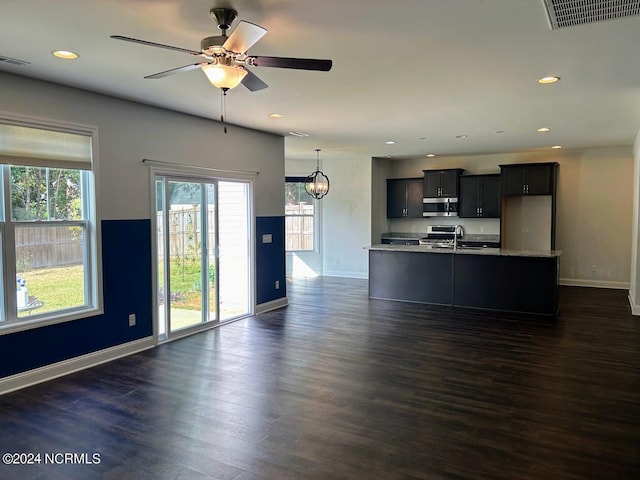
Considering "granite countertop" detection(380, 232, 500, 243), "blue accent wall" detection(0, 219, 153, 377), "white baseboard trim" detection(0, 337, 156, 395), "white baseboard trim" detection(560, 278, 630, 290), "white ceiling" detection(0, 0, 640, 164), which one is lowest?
"white baseboard trim" detection(0, 337, 156, 395)

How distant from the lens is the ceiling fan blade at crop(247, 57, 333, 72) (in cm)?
249

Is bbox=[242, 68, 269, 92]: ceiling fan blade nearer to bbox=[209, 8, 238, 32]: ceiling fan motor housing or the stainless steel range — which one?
bbox=[209, 8, 238, 32]: ceiling fan motor housing

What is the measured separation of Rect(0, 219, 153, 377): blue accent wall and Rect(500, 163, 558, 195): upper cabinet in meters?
6.91

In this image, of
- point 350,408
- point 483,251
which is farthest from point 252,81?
point 483,251

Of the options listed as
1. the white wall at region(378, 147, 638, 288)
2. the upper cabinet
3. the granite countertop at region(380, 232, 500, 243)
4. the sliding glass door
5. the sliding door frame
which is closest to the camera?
the sliding door frame

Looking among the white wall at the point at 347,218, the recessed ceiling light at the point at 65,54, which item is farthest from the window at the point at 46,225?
the white wall at the point at 347,218

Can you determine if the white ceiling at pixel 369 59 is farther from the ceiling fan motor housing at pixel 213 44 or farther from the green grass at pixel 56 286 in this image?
Result: the green grass at pixel 56 286

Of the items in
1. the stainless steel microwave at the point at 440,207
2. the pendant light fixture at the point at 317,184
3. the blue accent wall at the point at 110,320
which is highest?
the pendant light fixture at the point at 317,184

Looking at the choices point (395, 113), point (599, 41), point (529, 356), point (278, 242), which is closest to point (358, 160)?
point (278, 242)

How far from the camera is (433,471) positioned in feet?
8.32

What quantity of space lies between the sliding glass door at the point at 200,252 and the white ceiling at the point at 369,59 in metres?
0.99

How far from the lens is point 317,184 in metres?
9.40

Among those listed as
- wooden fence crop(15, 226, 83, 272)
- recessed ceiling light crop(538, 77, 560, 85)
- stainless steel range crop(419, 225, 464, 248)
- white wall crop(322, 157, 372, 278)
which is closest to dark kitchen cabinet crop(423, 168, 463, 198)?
stainless steel range crop(419, 225, 464, 248)

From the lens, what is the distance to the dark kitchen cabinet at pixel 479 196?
903 cm
